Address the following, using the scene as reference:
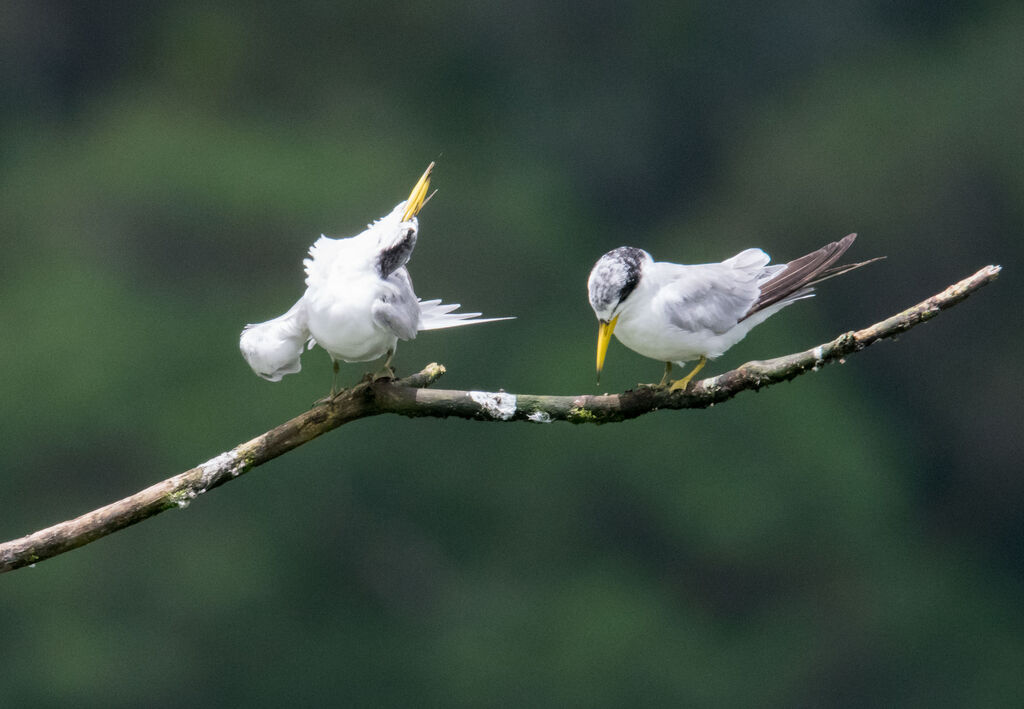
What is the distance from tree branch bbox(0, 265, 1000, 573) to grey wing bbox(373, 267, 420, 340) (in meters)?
0.12

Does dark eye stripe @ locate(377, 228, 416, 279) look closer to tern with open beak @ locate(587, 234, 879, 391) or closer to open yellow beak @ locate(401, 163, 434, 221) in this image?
open yellow beak @ locate(401, 163, 434, 221)

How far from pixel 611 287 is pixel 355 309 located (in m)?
0.58

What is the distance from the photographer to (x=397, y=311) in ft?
9.20

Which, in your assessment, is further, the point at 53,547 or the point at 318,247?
the point at 318,247

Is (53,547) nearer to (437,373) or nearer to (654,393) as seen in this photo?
(437,373)

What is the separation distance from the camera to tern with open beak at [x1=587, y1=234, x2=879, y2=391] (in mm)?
2773

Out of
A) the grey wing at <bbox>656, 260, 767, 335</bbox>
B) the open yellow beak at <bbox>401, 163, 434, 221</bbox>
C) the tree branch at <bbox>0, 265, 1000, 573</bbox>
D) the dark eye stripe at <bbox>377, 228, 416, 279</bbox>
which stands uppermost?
the open yellow beak at <bbox>401, 163, 434, 221</bbox>

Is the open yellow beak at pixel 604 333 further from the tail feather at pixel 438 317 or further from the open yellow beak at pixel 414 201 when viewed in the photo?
the open yellow beak at pixel 414 201

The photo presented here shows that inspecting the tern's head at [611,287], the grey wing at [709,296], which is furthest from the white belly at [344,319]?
the grey wing at [709,296]

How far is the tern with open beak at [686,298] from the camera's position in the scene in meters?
2.77

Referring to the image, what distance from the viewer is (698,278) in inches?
115

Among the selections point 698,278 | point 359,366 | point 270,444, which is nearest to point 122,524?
point 270,444

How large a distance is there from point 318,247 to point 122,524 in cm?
83

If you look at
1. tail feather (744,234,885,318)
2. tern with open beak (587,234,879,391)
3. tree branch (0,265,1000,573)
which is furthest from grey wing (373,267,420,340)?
tail feather (744,234,885,318)
